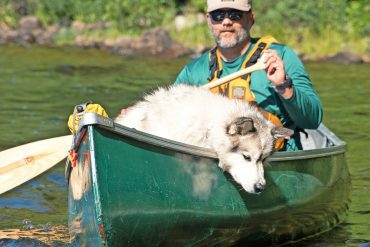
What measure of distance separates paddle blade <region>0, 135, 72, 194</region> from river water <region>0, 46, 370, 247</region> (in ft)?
1.84

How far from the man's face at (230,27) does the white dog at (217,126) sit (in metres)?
Result: 0.81

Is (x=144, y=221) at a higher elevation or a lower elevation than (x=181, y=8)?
lower

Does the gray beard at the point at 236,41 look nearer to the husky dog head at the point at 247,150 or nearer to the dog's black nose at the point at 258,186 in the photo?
the husky dog head at the point at 247,150

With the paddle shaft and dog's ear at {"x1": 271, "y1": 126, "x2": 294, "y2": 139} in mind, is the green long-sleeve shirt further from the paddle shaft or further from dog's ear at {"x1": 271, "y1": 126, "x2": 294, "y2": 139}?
dog's ear at {"x1": 271, "y1": 126, "x2": 294, "y2": 139}

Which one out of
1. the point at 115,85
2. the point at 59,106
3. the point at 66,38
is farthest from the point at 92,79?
the point at 66,38

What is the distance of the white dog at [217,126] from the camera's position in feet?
18.6

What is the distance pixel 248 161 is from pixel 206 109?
1.62 feet

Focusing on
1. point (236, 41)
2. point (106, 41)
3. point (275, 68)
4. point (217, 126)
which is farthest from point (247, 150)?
point (106, 41)

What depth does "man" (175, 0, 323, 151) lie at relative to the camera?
22.0 feet

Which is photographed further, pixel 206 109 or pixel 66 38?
pixel 66 38

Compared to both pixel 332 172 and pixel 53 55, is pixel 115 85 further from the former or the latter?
pixel 332 172

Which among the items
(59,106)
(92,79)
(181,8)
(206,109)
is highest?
(181,8)

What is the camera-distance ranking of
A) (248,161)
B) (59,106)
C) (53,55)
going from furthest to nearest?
(53,55) → (59,106) → (248,161)

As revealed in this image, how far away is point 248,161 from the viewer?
569 cm
